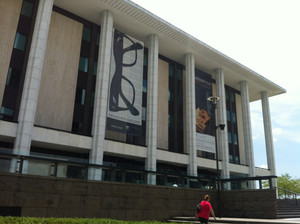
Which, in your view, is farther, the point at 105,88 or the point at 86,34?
the point at 86,34

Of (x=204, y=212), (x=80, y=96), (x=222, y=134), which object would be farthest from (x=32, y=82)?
(x=222, y=134)

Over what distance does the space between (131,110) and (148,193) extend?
14.9m

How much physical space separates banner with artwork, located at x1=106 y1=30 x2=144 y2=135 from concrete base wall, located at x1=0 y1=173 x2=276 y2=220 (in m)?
12.3

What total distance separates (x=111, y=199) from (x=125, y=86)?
17.8m

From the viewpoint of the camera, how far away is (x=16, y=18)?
1177 inches

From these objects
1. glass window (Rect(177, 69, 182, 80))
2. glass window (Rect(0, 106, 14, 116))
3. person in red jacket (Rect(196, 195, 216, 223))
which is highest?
glass window (Rect(177, 69, 182, 80))

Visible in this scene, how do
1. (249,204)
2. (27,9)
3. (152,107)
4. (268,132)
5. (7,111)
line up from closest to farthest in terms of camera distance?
(249,204) → (7,111) → (27,9) → (152,107) → (268,132)

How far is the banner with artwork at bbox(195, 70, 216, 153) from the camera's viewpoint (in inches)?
1576

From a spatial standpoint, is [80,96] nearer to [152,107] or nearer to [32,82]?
[32,82]

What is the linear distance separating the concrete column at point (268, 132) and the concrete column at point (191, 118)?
19157 millimetres

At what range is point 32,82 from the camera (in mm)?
26141

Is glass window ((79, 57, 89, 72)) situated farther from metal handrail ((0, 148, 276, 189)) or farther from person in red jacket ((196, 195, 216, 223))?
person in red jacket ((196, 195, 216, 223))

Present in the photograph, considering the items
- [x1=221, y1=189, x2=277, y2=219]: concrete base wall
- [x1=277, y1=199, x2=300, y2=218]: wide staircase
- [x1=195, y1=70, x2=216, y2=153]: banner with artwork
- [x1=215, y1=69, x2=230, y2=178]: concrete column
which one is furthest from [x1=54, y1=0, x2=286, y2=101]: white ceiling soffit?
[x1=277, y1=199, x2=300, y2=218]: wide staircase

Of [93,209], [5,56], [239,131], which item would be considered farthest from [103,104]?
[239,131]
